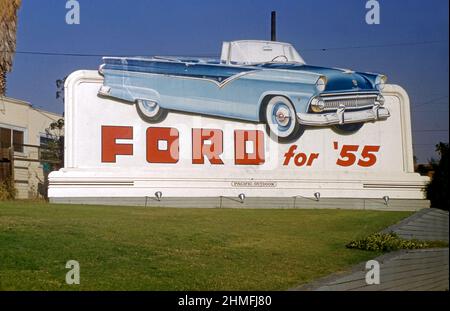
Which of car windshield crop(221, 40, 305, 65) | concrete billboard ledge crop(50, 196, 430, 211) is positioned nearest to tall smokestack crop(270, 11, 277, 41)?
car windshield crop(221, 40, 305, 65)

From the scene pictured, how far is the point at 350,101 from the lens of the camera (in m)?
8.70

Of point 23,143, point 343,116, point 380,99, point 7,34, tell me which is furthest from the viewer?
point 343,116

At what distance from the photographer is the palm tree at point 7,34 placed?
7.28m

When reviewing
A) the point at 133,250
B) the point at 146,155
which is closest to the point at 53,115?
the point at 146,155

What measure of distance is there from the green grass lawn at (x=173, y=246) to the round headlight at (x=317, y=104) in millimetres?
1402

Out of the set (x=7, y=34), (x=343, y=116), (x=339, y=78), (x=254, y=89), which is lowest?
(x=343, y=116)

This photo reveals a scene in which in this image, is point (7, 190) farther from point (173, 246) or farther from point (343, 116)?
point (343, 116)

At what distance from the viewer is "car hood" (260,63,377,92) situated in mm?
8211

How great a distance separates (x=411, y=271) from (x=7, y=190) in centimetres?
494

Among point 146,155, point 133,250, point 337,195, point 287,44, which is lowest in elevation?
point 133,250

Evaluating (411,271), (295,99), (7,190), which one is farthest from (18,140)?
(411,271)
